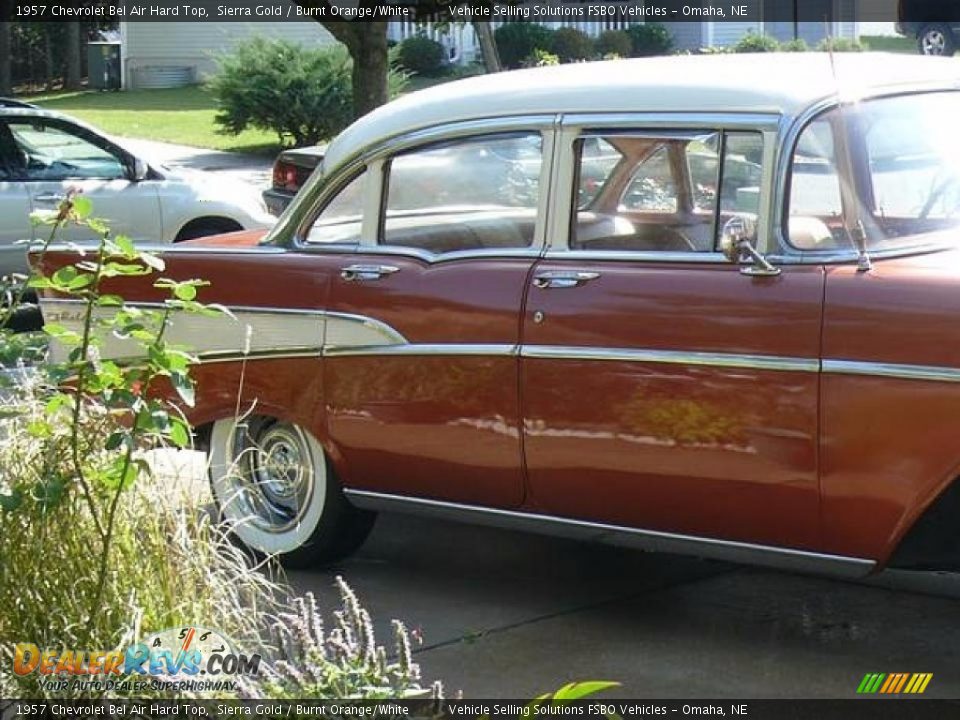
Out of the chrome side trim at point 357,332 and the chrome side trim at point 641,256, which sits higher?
the chrome side trim at point 641,256

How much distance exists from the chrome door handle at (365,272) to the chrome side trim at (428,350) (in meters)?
0.25

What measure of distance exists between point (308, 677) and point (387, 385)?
7.26 ft

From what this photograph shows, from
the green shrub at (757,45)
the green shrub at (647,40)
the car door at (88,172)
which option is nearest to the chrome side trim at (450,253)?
the car door at (88,172)

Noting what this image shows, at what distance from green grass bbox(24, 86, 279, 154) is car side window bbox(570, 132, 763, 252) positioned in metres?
18.5

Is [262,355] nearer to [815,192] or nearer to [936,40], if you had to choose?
[815,192]

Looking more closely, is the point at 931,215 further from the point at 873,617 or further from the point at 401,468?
the point at 401,468

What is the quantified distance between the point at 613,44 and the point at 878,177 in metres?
30.5

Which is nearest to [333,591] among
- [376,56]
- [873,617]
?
[873,617]

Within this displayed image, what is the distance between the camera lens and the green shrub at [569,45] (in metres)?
34.4

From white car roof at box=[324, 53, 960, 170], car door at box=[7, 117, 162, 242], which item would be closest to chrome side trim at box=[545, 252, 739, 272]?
white car roof at box=[324, 53, 960, 170]

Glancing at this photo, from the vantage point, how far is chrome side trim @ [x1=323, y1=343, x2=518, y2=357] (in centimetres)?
556

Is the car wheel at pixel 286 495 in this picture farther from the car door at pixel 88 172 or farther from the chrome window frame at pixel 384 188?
the car door at pixel 88 172

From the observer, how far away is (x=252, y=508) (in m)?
6.52

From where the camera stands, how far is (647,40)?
120ft
